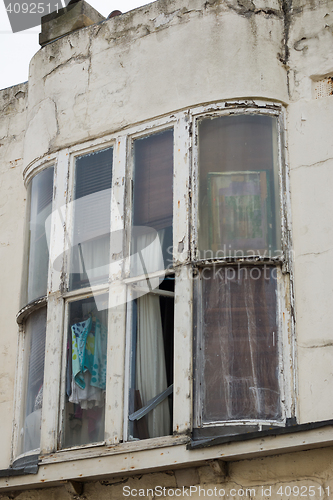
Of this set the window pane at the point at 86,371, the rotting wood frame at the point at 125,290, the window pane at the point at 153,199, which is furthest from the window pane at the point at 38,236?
the window pane at the point at 153,199

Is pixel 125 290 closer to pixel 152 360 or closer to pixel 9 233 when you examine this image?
pixel 152 360

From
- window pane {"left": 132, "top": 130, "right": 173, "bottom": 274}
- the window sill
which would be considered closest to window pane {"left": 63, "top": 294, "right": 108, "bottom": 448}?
the window sill

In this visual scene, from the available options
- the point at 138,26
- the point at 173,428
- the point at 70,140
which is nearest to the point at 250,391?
the point at 173,428

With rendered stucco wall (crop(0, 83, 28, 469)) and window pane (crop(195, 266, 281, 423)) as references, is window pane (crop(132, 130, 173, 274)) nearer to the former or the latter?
window pane (crop(195, 266, 281, 423))

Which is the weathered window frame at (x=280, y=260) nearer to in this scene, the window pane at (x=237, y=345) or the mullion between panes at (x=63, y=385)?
the window pane at (x=237, y=345)

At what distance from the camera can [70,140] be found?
25.9 ft

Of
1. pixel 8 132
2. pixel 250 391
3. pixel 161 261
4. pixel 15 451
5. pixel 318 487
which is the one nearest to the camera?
pixel 318 487

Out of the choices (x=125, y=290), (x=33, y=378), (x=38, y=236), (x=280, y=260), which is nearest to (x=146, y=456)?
(x=125, y=290)

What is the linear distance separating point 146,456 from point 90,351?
1.23 m

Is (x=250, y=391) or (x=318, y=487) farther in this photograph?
(x=250, y=391)

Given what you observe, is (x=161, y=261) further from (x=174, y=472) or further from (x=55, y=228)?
(x=174, y=472)

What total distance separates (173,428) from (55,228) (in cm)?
242

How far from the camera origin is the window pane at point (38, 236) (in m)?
7.78

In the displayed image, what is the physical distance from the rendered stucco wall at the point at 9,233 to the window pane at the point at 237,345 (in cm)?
236
